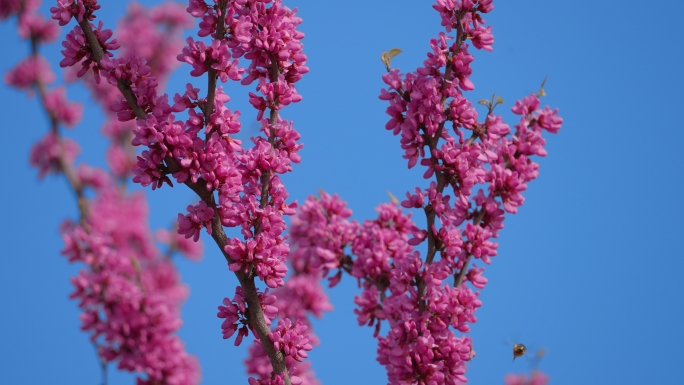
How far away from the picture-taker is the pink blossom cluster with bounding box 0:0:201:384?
4.04m

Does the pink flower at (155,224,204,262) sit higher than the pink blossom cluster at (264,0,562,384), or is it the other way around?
the pink flower at (155,224,204,262)

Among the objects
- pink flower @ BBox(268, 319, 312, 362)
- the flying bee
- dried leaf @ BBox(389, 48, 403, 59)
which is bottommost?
pink flower @ BBox(268, 319, 312, 362)

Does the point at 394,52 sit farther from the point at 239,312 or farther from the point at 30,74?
the point at 30,74

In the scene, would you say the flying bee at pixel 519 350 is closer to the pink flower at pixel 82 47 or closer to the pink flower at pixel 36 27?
the pink flower at pixel 82 47

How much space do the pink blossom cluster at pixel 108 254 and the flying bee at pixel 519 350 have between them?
1864 mm

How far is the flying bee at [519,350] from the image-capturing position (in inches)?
150

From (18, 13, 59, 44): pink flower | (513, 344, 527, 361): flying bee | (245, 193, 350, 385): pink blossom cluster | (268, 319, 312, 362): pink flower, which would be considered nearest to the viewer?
(268, 319, 312, 362): pink flower

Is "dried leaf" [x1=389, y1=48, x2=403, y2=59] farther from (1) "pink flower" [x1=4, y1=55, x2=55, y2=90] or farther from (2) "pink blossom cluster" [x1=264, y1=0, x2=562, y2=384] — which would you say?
(1) "pink flower" [x1=4, y1=55, x2=55, y2=90]

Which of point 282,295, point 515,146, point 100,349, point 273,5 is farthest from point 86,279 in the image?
point 515,146

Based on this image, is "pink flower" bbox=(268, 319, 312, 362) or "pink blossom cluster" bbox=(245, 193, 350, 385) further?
"pink blossom cluster" bbox=(245, 193, 350, 385)

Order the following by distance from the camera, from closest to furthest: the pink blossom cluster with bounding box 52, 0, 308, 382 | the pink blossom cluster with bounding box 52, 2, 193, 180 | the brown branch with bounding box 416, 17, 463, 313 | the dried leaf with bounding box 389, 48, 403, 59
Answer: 1. the pink blossom cluster with bounding box 52, 0, 308, 382
2. the brown branch with bounding box 416, 17, 463, 313
3. the dried leaf with bounding box 389, 48, 403, 59
4. the pink blossom cluster with bounding box 52, 2, 193, 180

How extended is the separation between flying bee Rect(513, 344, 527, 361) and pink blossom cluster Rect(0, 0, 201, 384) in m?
1.86

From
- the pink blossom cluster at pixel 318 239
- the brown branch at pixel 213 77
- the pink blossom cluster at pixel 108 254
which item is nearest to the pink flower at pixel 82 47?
the pink blossom cluster at pixel 108 254

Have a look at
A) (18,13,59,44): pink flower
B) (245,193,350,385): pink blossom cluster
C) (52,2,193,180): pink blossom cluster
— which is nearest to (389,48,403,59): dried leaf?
(245,193,350,385): pink blossom cluster
